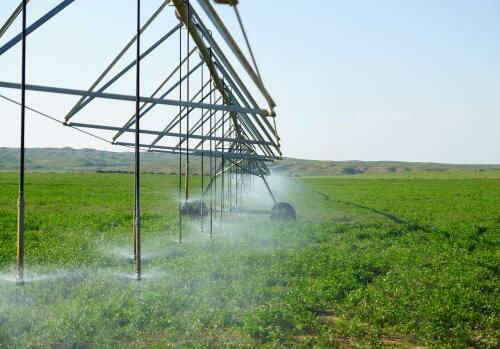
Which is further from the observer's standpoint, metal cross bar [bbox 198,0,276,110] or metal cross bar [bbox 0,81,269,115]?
metal cross bar [bbox 0,81,269,115]

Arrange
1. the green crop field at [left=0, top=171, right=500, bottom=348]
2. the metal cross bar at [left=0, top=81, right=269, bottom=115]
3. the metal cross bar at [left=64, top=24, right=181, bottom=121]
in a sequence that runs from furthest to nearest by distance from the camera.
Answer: the metal cross bar at [left=64, top=24, right=181, bottom=121] < the metal cross bar at [left=0, top=81, right=269, bottom=115] < the green crop field at [left=0, top=171, right=500, bottom=348]

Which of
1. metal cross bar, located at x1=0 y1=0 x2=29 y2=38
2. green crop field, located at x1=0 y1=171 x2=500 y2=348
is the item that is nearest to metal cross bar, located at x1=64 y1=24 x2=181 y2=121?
metal cross bar, located at x1=0 y1=0 x2=29 y2=38

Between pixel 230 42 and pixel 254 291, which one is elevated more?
pixel 230 42

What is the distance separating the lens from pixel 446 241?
16.8m

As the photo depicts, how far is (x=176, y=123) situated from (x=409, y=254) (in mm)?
8008

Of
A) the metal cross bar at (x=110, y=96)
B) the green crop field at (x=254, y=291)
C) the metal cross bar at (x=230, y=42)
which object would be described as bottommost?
the green crop field at (x=254, y=291)

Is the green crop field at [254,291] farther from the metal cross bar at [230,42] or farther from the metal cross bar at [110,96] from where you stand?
the metal cross bar at [230,42]

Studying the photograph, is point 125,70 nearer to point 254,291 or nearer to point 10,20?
point 10,20

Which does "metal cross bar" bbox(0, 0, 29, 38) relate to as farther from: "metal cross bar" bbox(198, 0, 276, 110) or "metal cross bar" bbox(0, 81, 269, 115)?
"metal cross bar" bbox(198, 0, 276, 110)

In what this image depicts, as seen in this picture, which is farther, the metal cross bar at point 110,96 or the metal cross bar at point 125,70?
the metal cross bar at point 125,70

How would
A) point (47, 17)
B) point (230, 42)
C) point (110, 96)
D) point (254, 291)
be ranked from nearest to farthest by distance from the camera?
1. point (47, 17)
2. point (230, 42)
3. point (110, 96)
4. point (254, 291)

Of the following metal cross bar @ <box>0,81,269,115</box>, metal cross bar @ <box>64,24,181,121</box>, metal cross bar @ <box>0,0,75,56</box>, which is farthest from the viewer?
metal cross bar @ <box>64,24,181,121</box>

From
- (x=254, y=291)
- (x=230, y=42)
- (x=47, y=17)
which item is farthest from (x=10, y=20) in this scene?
(x=254, y=291)

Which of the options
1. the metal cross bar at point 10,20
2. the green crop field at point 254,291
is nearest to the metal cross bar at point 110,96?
the metal cross bar at point 10,20
